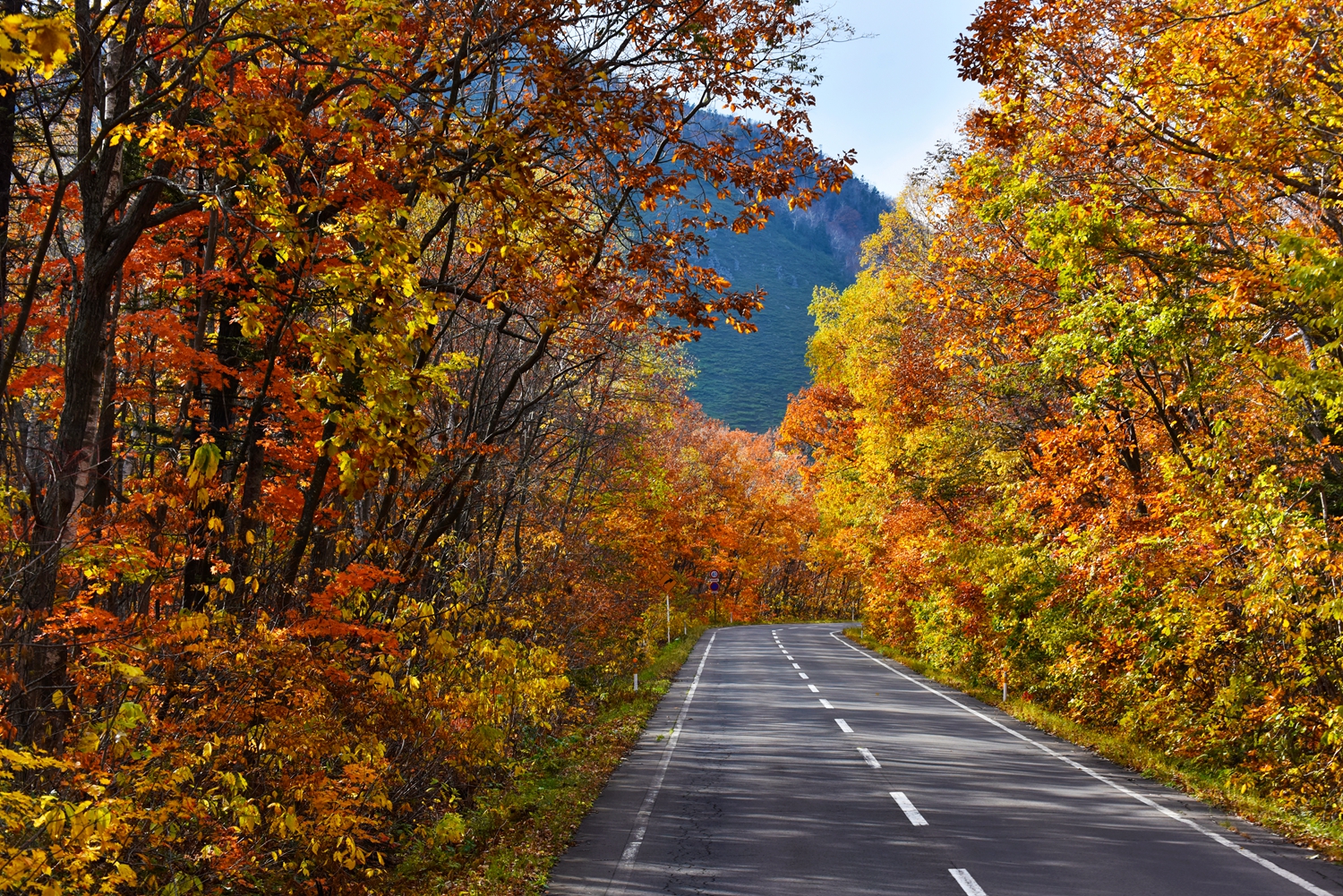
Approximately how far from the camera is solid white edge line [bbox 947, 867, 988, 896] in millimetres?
6867

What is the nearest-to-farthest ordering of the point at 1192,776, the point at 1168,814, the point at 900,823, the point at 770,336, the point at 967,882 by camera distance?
the point at 967,882, the point at 900,823, the point at 1168,814, the point at 1192,776, the point at 770,336

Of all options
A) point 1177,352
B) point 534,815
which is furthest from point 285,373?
point 1177,352

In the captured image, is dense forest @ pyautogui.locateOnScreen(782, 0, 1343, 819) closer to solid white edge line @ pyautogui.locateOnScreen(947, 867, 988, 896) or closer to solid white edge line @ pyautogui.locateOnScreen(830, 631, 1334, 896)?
solid white edge line @ pyautogui.locateOnScreen(830, 631, 1334, 896)

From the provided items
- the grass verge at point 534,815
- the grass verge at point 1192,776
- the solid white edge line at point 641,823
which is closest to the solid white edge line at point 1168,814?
the grass verge at point 1192,776

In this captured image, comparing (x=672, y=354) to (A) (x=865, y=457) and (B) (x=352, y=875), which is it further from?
(B) (x=352, y=875)

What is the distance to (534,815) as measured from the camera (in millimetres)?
9641

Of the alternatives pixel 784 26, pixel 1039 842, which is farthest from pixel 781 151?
pixel 1039 842

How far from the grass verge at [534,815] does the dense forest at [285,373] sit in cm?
26

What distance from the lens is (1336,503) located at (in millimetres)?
11188

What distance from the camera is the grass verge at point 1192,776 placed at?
28.1 feet

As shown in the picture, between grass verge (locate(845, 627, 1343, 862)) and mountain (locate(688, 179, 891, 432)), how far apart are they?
312ft

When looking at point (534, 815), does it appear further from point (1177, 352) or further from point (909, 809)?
point (1177, 352)

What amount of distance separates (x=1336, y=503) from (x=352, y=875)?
39.1ft

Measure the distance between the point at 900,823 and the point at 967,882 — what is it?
6.51ft
